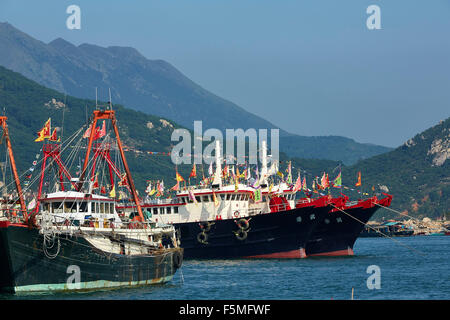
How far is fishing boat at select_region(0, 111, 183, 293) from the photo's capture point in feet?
134

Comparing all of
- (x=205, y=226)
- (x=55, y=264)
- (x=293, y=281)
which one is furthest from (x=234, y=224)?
(x=55, y=264)

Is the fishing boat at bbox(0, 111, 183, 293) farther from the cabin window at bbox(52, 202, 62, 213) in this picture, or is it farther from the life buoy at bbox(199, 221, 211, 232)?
the life buoy at bbox(199, 221, 211, 232)

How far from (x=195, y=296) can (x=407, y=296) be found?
499 inches

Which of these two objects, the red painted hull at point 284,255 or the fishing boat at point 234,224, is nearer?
the fishing boat at point 234,224

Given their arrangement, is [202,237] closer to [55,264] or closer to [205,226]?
[205,226]

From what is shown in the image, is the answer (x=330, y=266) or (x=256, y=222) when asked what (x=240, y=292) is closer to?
(x=330, y=266)

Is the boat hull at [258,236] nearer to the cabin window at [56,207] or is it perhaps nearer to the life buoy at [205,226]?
the life buoy at [205,226]

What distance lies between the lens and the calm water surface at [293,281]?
45469 mm

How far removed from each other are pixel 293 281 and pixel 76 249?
57.8ft

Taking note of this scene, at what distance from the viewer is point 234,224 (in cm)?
7219

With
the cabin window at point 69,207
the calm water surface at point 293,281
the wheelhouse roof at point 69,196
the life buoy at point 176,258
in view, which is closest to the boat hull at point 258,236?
the calm water surface at point 293,281

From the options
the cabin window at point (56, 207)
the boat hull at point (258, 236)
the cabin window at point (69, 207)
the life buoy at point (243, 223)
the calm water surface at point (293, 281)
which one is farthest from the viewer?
the boat hull at point (258, 236)

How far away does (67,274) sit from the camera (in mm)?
42312

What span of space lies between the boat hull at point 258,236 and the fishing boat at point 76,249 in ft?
74.1
